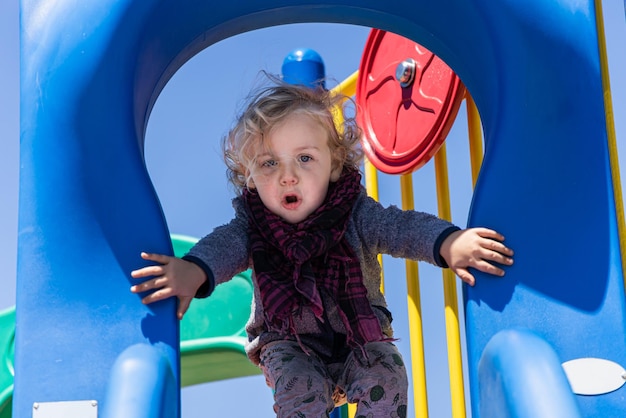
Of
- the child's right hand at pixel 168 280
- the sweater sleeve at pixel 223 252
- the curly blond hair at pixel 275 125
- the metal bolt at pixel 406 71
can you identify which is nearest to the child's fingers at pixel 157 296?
the child's right hand at pixel 168 280

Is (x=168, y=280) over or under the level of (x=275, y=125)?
under

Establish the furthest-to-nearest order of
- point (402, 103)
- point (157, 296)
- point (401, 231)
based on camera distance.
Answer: point (402, 103) < point (401, 231) < point (157, 296)

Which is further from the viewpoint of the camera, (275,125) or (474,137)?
(474,137)

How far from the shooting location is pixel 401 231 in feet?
5.33

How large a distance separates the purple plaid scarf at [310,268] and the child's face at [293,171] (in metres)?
0.03

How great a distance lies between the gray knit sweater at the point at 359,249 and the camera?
154cm

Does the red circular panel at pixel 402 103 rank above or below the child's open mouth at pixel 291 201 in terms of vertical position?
above

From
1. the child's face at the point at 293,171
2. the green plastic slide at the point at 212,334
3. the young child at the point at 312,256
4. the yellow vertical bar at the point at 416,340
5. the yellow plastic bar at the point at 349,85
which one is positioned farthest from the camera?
the green plastic slide at the point at 212,334

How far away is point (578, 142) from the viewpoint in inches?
57.7

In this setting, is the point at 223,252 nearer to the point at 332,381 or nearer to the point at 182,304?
the point at 182,304

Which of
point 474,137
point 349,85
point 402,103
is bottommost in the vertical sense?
point 474,137

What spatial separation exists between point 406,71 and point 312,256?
93 centimetres

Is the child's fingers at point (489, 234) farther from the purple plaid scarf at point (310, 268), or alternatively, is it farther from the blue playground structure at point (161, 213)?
the purple plaid scarf at point (310, 268)

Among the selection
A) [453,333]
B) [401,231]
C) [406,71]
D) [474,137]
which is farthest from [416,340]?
[401,231]
